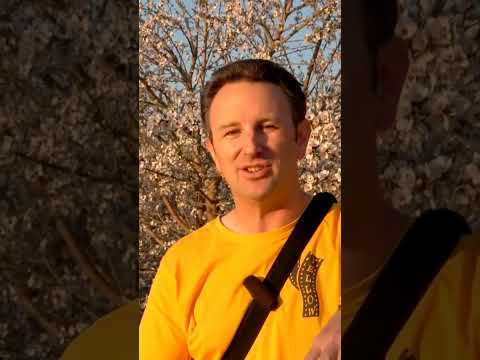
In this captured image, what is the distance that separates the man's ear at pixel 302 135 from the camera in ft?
4.98

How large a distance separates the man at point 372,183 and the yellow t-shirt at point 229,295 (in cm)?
24

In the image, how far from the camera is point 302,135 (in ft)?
5.00

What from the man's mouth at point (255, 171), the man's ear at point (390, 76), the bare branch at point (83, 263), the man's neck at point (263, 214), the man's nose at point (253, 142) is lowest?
the bare branch at point (83, 263)

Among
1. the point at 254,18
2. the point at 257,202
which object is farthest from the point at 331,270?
the point at 254,18

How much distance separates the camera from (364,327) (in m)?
1.15

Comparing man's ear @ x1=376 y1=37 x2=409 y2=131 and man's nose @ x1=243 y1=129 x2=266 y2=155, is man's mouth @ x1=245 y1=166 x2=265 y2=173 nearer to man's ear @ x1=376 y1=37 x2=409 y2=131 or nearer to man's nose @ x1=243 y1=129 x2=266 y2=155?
man's nose @ x1=243 y1=129 x2=266 y2=155

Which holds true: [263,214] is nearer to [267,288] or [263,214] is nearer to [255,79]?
[267,288]

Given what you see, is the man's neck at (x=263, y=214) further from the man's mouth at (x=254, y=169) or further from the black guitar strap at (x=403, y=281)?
the black guitar strap at (x=403, y=281)

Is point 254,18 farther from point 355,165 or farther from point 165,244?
point 355,165

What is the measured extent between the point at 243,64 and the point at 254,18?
35cm

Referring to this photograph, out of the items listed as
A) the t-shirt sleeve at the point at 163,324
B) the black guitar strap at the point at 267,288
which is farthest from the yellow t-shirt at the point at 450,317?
the t-shirt sleeve at the point at 163,324

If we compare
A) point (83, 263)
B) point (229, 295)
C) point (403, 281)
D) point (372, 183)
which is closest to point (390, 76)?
point (372, 183)

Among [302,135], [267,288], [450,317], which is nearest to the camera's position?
[450,317]

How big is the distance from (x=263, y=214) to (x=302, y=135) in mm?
169
